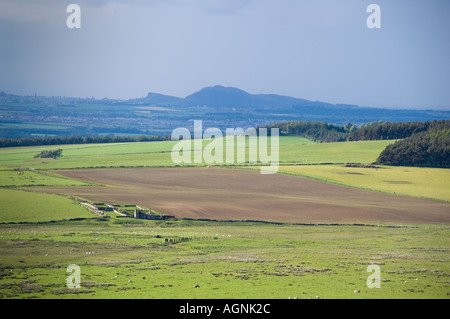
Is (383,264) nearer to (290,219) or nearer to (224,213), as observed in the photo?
(290,219)

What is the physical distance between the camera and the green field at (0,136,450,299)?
26281 mm

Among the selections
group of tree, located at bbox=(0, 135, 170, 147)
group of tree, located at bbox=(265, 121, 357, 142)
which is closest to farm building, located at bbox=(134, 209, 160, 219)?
group of tree, located at bbox=(0, 135, 170, 147)

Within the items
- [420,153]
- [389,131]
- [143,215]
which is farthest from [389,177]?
[389,131]

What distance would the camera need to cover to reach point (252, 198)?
60.9 meters

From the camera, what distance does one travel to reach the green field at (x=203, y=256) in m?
26.3

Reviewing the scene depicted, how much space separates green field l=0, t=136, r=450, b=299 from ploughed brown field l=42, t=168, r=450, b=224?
3.71 metres

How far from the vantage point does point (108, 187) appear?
65875 mm

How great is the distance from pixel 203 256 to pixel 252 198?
2640 cm

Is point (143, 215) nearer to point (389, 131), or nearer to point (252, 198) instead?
point (252, 198)

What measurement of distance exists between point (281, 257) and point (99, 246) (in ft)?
39.2
